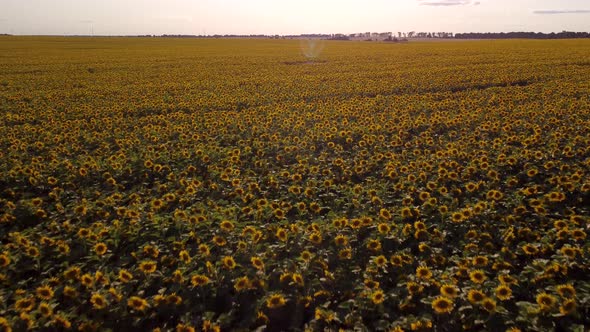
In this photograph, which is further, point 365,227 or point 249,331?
point 365,227

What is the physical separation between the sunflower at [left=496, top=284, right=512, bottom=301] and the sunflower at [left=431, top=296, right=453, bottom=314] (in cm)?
41

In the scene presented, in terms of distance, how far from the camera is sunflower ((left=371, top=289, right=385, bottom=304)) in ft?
11.3

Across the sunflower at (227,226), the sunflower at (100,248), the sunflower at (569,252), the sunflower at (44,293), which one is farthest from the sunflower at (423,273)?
the sunflower at (44,293)

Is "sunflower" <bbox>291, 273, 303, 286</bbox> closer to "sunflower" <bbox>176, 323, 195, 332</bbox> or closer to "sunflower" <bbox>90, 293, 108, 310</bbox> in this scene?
"sunflower" <bbox>176, 323, 195, 332</bbox>

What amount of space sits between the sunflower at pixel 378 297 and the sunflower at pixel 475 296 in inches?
27.0

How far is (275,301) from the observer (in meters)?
3.51

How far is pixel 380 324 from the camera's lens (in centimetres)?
329

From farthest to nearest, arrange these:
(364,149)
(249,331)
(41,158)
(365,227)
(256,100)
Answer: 1. (256,100)
2. (364,149)
3. (41,158)
4. (365,227)
5. (249,331)

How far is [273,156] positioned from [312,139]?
1.17 m

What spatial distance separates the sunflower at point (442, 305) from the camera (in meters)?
3.29

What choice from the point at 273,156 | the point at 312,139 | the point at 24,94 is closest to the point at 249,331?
the point at 273,156

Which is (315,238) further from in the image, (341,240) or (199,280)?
(199,280)

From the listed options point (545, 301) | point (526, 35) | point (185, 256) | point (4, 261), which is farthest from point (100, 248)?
point (526, 35)

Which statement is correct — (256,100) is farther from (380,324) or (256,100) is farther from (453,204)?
(380,324)
